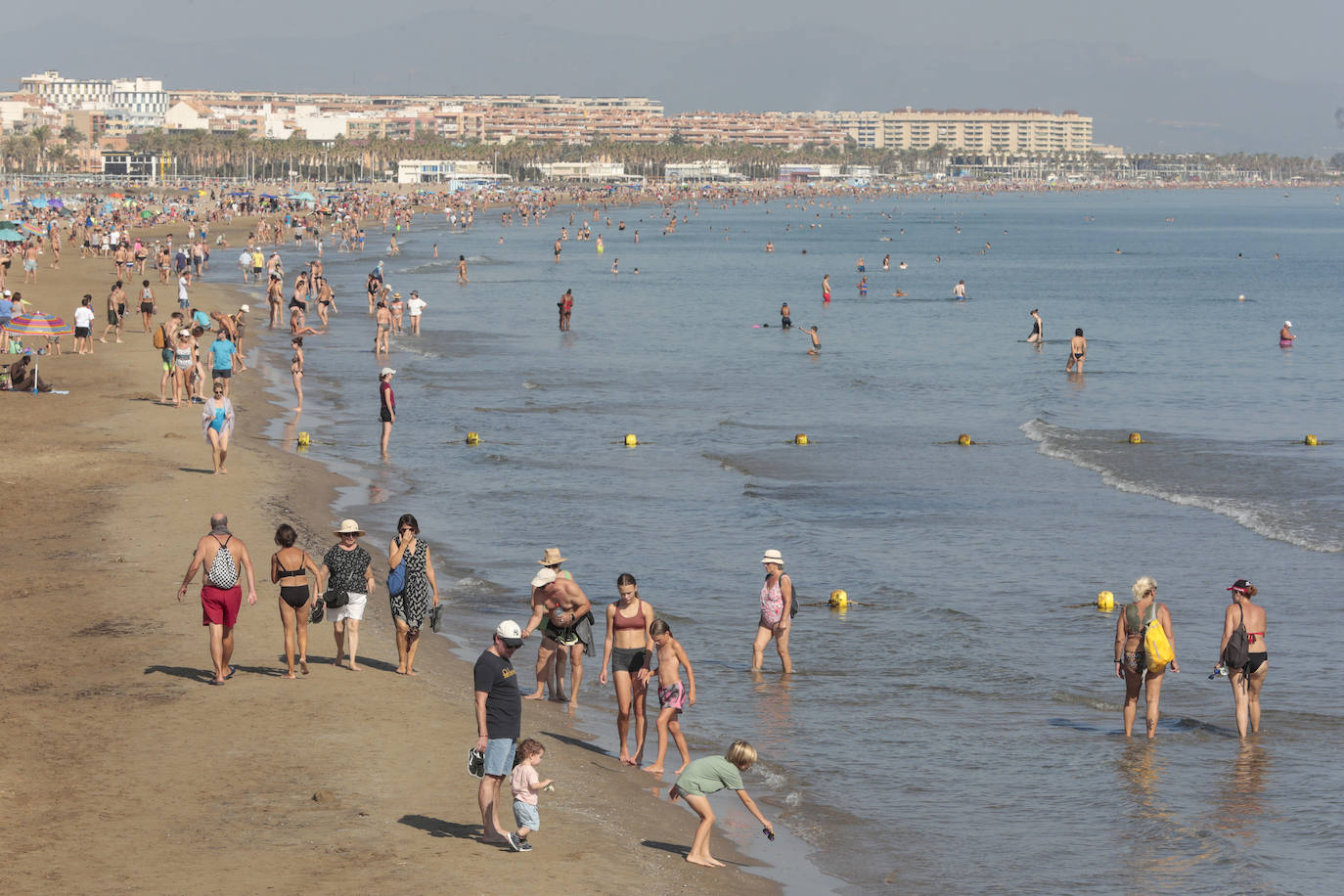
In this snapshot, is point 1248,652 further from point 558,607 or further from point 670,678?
point 558,607

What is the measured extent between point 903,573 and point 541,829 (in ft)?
34.3

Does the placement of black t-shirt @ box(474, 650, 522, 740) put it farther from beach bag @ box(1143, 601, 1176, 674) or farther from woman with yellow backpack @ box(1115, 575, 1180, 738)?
beach bag @ box(1143, 601, 1176, 674)

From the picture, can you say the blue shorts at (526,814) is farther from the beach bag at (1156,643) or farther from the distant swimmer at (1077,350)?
the distant swimmer at (1077,350)

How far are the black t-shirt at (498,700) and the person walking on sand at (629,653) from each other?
2.47 m

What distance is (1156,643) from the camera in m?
13.6

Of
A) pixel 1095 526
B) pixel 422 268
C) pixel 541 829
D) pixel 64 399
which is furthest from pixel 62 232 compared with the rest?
pixel 541 829

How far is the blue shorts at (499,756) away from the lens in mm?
10711

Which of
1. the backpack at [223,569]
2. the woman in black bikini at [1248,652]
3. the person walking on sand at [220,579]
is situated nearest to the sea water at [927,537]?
the woman in black bikini at [1248,652]

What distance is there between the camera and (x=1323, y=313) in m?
69.9

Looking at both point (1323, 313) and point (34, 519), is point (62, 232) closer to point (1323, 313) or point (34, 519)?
point (1323, 313)

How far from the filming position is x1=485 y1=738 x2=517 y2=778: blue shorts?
10711 mm

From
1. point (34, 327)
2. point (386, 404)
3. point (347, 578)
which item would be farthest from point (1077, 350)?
point (347, 578)

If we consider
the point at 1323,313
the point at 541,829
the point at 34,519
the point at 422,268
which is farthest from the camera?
the point at 422,268

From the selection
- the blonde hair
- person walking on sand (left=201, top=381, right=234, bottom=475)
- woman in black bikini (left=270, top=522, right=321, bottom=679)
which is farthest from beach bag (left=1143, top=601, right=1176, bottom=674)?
person walking on sand (left=201, top=381, right=234, bottom=475)
